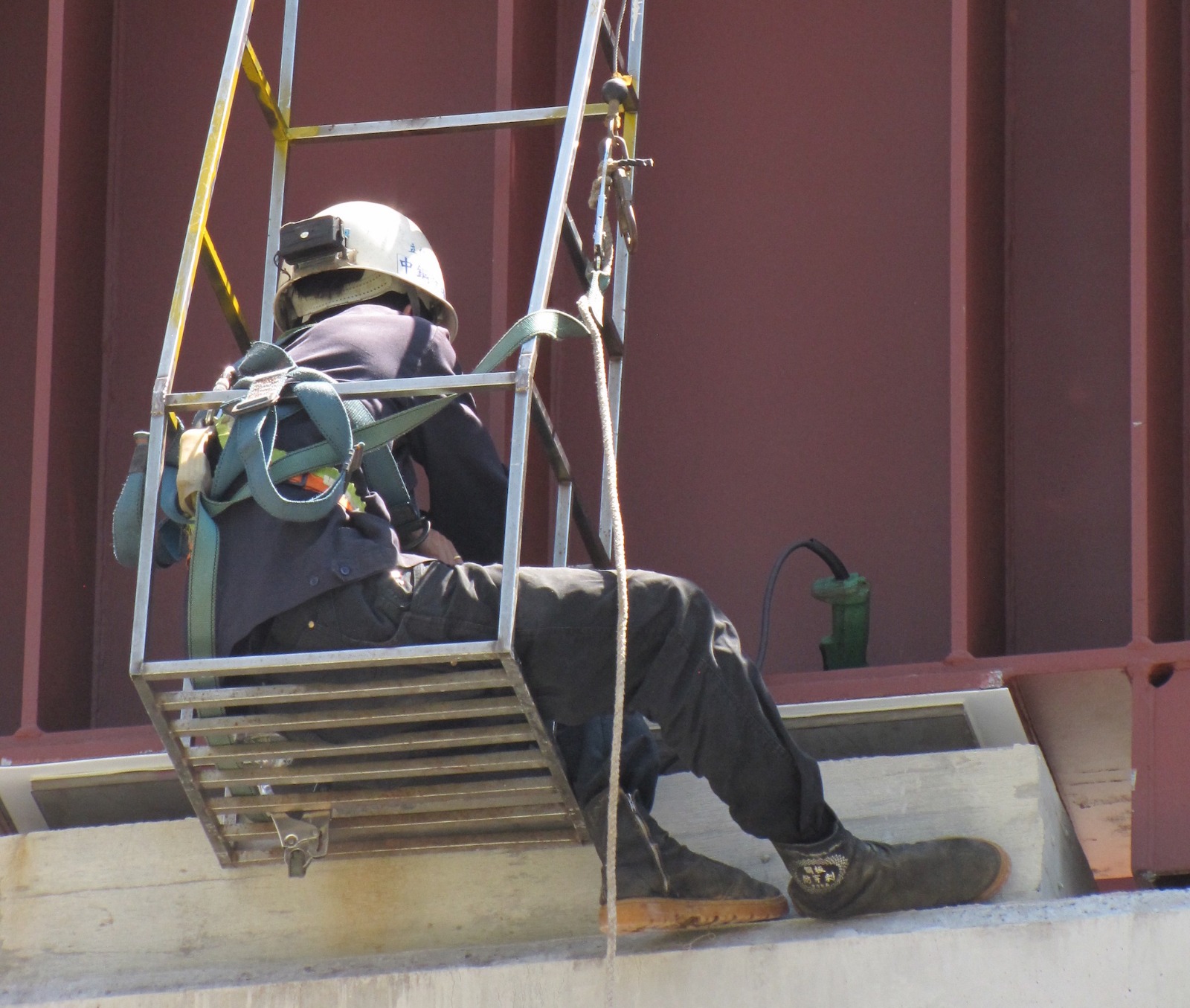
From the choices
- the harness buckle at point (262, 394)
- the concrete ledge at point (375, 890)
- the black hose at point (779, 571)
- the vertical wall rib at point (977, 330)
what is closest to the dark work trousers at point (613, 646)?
the harness buckle at point (262, 394)

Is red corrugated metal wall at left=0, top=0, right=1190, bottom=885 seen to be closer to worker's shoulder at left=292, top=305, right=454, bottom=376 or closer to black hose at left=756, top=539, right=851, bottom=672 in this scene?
black hose at left=756, top=539, right=851, bottom=672

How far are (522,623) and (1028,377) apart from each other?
245cm

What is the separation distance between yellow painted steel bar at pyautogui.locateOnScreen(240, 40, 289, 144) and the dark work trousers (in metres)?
1.68

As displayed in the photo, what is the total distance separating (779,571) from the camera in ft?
17.5

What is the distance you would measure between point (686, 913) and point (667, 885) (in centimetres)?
8

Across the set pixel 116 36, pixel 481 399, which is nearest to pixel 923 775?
pixel 481 399

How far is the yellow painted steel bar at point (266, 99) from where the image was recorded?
5.11m

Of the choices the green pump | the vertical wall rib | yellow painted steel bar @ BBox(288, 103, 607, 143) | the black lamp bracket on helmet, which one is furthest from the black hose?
the black lamp bracket on helmet

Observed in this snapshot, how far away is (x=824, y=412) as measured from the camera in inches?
239

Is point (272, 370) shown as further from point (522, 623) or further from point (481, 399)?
point (481, 399)

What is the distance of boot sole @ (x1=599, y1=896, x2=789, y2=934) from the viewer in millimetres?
4312

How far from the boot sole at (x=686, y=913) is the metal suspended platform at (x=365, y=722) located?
0.27 m

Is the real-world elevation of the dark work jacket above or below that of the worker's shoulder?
below

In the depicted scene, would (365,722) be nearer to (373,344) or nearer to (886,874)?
(373,344)
